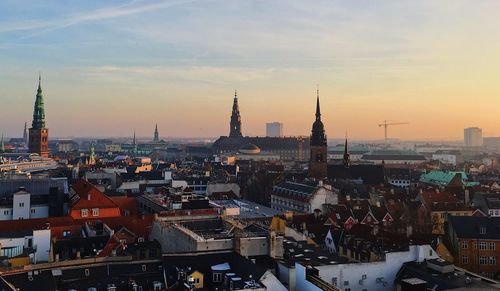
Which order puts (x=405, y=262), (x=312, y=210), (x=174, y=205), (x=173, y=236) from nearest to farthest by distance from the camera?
1. (x=405, y=262)
2. (x=173, y=236)
3. (x=174, y=205)
4. (x=312, y=210)

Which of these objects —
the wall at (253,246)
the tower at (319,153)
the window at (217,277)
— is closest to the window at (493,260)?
the wall at (253,246)

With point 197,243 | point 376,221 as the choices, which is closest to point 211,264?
point 197,243

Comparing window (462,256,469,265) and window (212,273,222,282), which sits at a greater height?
window (212,273,222,282)

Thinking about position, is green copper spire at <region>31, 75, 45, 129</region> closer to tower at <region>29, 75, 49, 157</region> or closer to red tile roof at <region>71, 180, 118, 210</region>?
tower at <region>29, 75, 49, 157</region>

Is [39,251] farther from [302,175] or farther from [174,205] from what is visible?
[302,175]

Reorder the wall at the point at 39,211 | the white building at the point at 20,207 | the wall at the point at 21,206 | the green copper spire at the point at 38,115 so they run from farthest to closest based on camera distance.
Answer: the green copper spire at the point at 38,115 < the wall at the point at 39,211 < the wall at the point at 21,206 < the white building at the point at 20,207

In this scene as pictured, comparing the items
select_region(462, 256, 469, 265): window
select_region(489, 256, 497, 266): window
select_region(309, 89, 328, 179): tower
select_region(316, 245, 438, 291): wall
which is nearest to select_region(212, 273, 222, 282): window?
select_region(316, 245, 438, 291): wall

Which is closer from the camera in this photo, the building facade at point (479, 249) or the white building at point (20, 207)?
the building facade at point (479, 249)

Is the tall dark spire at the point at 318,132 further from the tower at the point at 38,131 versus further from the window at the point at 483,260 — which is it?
the tower at the point at 38,131

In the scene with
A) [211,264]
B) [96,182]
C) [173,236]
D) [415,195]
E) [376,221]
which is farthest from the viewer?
[96,182]

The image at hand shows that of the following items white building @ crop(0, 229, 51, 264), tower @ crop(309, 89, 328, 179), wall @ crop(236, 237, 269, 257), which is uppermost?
tower @ crop(309, 89, 328, 179)

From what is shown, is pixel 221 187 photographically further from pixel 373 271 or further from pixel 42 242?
pixel 373 271
